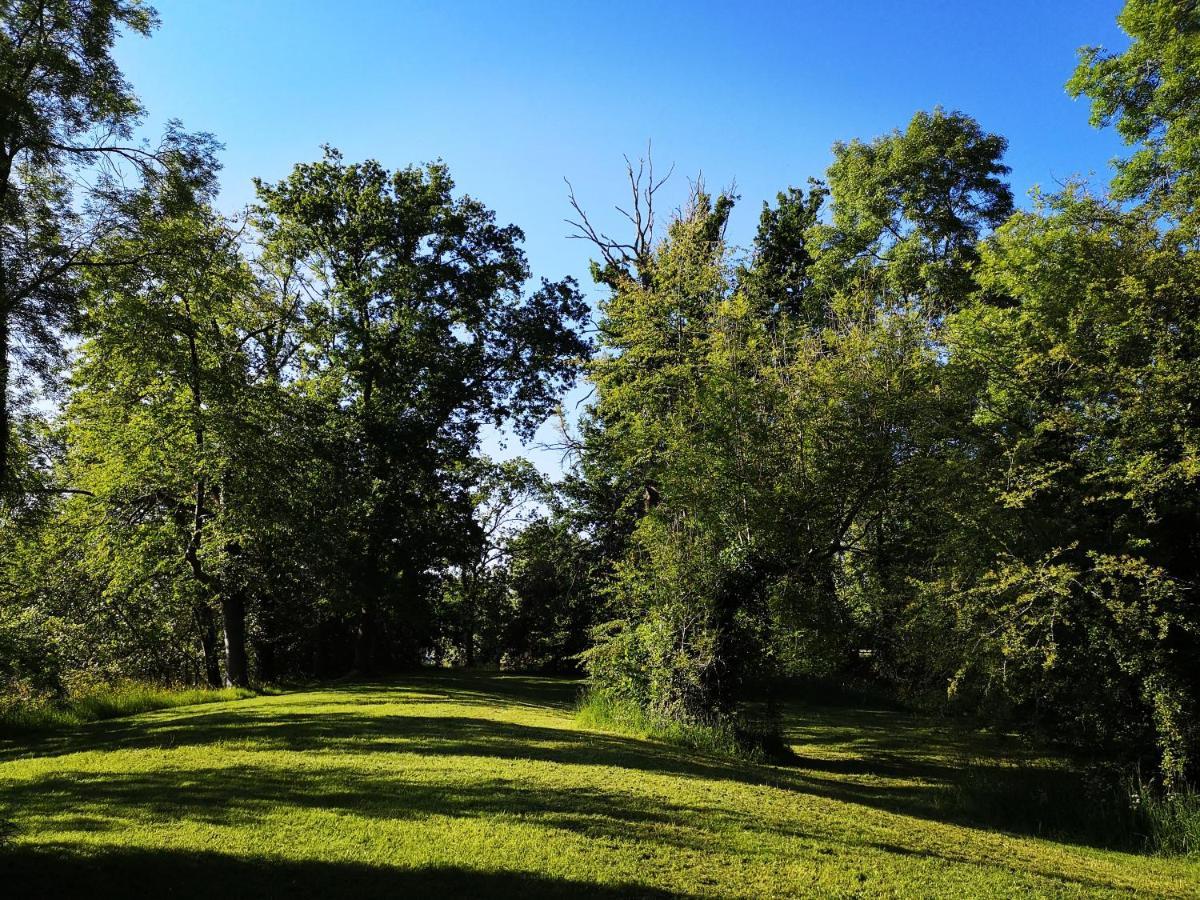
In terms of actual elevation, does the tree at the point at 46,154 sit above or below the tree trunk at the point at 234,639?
above

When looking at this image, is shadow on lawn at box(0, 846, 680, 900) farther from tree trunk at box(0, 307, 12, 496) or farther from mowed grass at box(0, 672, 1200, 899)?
tree trunk at box(0, 307, 12, 496)

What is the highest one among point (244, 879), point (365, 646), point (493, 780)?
point (244, 879)

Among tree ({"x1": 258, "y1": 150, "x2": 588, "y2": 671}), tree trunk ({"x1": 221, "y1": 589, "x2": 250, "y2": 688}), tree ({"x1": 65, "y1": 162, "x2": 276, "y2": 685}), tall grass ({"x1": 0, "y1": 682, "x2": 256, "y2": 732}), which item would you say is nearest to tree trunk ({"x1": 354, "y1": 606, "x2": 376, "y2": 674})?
tree ({"x1": 258, "y1": 150, "x2": 588, "y2": 671})

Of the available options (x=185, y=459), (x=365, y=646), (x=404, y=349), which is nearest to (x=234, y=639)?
(x=185, y=459)

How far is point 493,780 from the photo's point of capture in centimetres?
770

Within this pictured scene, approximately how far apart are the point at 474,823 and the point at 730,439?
8.69 meters

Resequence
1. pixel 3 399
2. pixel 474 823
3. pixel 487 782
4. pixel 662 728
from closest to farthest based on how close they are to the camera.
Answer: pixel 474 823 → pixel 3 399 → pixel 487 782 → pixel 662 728

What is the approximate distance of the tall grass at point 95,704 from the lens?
11.7 meters

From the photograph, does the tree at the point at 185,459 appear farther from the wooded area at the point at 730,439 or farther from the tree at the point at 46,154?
the tree at the point at 46,154

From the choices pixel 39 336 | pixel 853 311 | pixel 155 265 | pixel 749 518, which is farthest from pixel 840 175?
pixel 39 336

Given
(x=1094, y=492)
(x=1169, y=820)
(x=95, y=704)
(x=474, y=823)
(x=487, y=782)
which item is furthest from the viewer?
(x=95, y=704)

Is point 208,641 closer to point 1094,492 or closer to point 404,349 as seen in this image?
point 404,349

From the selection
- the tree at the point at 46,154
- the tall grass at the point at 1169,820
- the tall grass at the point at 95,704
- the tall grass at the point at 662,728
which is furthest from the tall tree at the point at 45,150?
the tall grass at the point at 1169,820

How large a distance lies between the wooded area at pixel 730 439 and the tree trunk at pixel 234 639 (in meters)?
0.11
